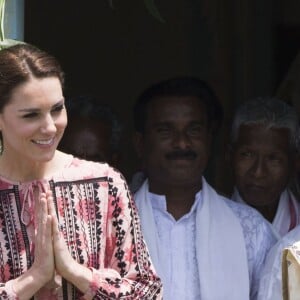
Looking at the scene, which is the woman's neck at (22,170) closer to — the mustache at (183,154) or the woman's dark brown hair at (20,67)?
the woman's dark brown hair at (20,67)

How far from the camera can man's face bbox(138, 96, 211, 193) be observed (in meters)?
4.16

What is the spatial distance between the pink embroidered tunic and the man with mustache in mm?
659

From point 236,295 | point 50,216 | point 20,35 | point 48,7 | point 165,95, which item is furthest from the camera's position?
point 48,7

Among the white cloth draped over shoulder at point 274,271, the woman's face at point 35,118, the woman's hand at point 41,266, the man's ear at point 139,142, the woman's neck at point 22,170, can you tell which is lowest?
the white cloth draped over shoulder at point 274,271

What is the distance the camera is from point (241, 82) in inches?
234

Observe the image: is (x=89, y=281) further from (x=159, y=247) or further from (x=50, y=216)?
(x=159, y=247)

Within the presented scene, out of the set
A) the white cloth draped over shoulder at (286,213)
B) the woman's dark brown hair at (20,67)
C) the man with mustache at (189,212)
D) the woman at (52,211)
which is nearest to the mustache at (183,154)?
the man with mustache at (189,212)

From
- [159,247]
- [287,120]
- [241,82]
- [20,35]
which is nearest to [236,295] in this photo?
[159,247]

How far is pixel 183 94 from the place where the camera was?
170 inches

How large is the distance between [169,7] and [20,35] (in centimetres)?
244

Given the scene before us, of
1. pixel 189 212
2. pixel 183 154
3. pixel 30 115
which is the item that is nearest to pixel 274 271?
pixel 189 212

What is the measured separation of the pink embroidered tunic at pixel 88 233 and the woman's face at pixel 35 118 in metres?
0.10

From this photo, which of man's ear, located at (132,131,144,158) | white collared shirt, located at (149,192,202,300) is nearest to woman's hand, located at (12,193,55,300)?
white collared shirt, located at (149,192,202,300)

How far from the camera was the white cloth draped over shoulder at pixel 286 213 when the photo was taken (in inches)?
172
